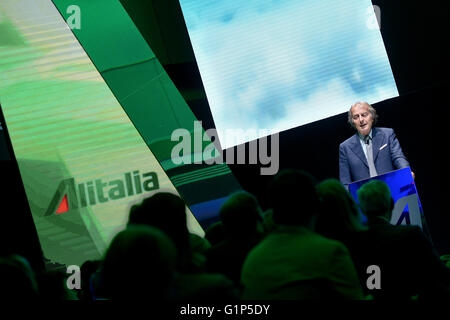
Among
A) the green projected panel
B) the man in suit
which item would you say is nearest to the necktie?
the man in suit

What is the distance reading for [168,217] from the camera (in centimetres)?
152

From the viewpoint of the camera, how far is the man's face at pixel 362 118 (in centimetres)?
377

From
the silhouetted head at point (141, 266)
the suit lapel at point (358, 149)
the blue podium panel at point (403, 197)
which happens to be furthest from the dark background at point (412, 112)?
the silhouetted head at point (141, 266)

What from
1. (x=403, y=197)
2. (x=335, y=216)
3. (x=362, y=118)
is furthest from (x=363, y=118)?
(x=335, y=216)

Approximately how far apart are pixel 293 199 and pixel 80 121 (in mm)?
3063

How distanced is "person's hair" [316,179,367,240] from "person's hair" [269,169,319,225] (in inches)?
15.4

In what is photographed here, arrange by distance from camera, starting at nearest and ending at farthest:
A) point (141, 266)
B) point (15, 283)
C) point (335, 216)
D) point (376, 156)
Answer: point (141, 266)
point (15, 283)
point (335, 216)
point (376, 156)

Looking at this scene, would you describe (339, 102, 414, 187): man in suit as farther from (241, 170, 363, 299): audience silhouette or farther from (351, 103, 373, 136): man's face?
(241, 170, 363, 299): audience silhouette

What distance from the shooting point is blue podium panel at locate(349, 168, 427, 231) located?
8.82 feet

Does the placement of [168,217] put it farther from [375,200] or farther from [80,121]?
[80,121]

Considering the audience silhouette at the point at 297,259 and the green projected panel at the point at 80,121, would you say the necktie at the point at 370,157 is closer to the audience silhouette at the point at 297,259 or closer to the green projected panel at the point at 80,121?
the green projected panel at the point at 80,121

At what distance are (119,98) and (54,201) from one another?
1020 mm

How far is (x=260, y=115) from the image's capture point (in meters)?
4.50

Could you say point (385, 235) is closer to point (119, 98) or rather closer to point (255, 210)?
point (255, 210)
